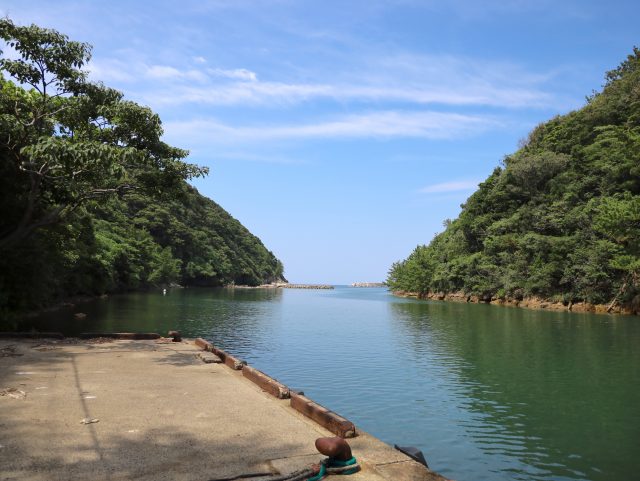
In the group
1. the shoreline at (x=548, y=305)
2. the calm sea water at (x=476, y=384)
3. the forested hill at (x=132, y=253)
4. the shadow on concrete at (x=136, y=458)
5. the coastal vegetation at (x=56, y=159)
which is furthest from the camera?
the shoreline at (x=548, y=305)

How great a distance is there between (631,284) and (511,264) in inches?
641

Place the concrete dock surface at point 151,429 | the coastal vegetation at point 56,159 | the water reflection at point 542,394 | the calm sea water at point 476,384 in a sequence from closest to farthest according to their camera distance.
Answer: the concrete dock surface at point 151,429, the water reflection at point 542,394, the calm sea water at point 476,384, the coastal vegetation at point 56,159

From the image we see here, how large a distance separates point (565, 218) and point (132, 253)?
168 ft

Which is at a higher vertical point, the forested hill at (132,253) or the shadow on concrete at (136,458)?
the forested hill at (132,253)

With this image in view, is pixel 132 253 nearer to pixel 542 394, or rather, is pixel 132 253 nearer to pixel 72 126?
pixel 72 126

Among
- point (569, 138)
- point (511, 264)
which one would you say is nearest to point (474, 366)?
point (511, 264)

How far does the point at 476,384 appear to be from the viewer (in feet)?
52.0

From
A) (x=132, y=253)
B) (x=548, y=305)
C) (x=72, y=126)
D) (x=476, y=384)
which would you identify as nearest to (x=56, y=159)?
(x=72, y=126)

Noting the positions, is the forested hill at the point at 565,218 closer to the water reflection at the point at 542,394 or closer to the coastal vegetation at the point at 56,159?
the water reflection at the point at 542,394

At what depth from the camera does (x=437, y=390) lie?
→ 49.4 feet

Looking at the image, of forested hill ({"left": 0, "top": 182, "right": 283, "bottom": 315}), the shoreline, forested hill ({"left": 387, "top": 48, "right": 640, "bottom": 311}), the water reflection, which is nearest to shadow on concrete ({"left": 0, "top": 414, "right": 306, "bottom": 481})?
the water reflection

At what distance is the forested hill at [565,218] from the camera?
1709 inches

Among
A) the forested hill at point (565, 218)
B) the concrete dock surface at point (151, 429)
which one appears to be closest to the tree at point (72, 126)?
the concrete dock surface at point (151, 429)

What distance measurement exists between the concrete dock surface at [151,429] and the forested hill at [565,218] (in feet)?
124
